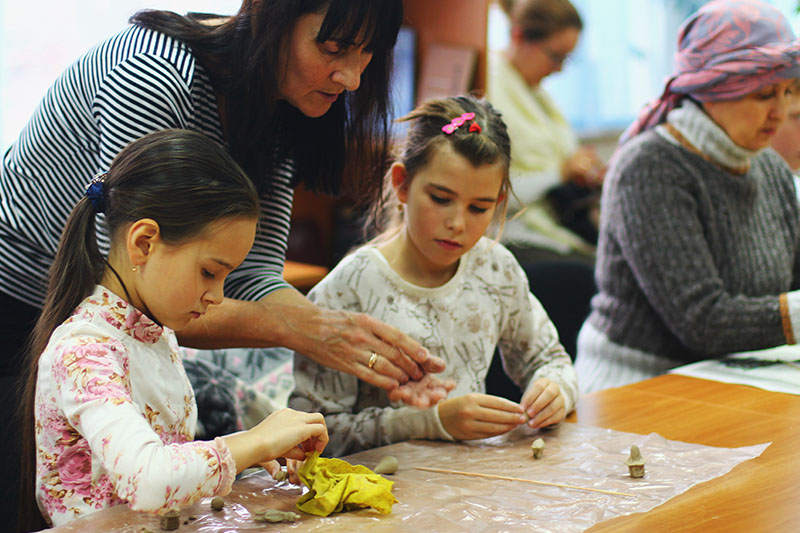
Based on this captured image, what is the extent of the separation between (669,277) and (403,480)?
1.01 m

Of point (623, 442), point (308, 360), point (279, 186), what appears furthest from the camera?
point (279, 186)

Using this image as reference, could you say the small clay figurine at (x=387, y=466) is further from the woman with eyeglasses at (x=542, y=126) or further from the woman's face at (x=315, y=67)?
the woman with eyeglasses at (x=542, y=126)

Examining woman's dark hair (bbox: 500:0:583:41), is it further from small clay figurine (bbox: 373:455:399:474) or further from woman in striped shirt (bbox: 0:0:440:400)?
small clay figurine (bbox: 373:455:399:474)

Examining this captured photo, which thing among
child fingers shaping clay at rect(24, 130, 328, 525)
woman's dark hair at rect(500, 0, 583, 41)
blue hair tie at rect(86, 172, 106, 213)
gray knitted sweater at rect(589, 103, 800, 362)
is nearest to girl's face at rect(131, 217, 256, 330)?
child fingers shaping clay at rect(24, 130, 328, 525)

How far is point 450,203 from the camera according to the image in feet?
4.96

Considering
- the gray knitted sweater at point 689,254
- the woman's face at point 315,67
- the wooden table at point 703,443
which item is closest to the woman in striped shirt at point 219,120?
the woman's face at point 315,67

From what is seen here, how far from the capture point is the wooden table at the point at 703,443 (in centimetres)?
101

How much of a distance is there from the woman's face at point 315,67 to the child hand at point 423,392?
49 centimetres

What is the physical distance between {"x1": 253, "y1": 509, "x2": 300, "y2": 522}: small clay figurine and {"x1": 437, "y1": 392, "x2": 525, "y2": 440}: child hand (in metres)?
0.40

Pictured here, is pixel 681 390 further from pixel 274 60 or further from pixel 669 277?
pixel 274 60

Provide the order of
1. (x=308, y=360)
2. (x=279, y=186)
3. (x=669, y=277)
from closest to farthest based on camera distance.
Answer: (x=308, y=360) → (x=279, y=186) → (x=669, y=277)

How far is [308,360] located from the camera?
4.77ft

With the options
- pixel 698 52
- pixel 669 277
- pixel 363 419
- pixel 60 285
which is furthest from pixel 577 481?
pixel 698 52

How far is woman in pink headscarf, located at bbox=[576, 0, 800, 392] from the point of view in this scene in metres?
1.92
